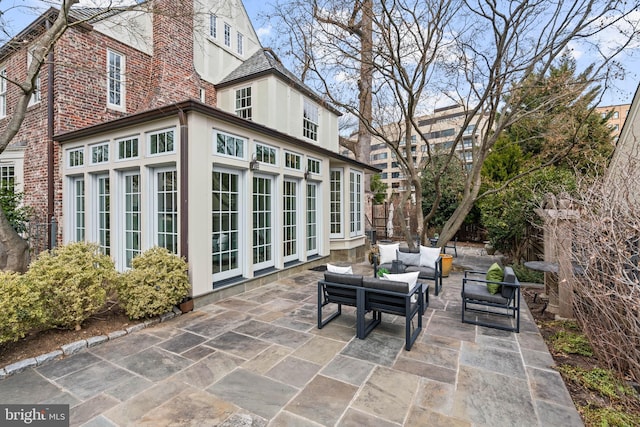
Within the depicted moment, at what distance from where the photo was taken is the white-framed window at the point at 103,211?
643cm

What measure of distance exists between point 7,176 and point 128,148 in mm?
5588

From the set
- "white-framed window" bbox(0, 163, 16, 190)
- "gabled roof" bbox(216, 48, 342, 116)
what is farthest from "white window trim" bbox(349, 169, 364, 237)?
"white-framed window" bbox(0, 163, 16, 190)

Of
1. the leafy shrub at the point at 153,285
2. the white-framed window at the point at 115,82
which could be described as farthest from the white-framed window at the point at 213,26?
the leafy shrub at the point at 153,285

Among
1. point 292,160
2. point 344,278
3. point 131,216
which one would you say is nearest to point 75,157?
point 131,216

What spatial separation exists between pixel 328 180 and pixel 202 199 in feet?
15.2

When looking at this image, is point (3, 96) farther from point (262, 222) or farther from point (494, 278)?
point (494, 278)

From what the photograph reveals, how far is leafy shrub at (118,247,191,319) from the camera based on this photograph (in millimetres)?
4297

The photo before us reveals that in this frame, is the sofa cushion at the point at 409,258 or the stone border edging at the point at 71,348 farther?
the sofa cushion at the point at 409,258

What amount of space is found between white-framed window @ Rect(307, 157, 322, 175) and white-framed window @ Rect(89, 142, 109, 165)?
4504 mm

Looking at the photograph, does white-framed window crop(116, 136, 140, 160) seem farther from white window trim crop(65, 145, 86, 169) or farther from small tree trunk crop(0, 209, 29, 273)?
small tree trunk crop(0, 209, 29, 273)

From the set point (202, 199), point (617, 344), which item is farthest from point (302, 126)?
point (617, 344)

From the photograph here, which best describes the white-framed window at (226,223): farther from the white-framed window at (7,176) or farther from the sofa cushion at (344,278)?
the white-framed window at (7,176)

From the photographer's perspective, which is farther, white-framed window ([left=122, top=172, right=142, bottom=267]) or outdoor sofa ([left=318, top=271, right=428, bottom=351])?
white-framed window ([left=122, top=172, right=142, bottom=267])

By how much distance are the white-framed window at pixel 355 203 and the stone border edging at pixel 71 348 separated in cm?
682
